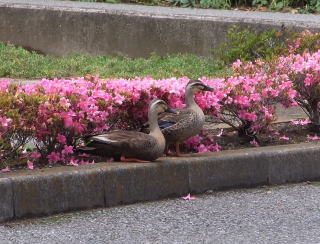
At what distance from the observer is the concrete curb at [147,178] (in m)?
6.61

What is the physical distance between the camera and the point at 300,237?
6.24 metres

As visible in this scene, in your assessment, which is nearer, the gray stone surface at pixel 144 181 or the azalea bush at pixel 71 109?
the gray stone surface at pixel 144 181

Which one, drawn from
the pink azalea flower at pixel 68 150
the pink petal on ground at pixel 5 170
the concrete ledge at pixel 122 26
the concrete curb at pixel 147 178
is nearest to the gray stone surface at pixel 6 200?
the concrete curb at pixel 147 178

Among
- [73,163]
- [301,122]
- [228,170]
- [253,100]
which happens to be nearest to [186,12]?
[301,122]

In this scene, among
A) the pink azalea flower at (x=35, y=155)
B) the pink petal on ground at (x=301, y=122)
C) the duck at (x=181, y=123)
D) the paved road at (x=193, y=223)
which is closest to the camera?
the paved road at (x=193, y=223)

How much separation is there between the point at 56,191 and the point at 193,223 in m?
0.92

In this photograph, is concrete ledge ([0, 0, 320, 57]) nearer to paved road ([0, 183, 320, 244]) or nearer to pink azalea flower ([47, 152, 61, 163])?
→ paved road ([0, 183, 320, 244])

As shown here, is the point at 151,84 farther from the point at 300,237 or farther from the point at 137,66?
the point at 137,66

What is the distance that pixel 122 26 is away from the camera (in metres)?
14.6

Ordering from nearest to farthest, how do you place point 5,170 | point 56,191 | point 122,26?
1. point 56,191
2. point 5,170
3. point 122,26

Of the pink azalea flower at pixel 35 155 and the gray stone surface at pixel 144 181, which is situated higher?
the pink azalea flower at pixel 35 155

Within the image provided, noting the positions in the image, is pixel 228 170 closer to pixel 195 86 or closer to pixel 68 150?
pixel 195 86

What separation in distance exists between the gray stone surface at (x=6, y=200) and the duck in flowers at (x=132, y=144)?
0.90 metres

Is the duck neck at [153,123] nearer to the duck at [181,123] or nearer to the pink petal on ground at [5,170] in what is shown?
the duck at [181,123]
